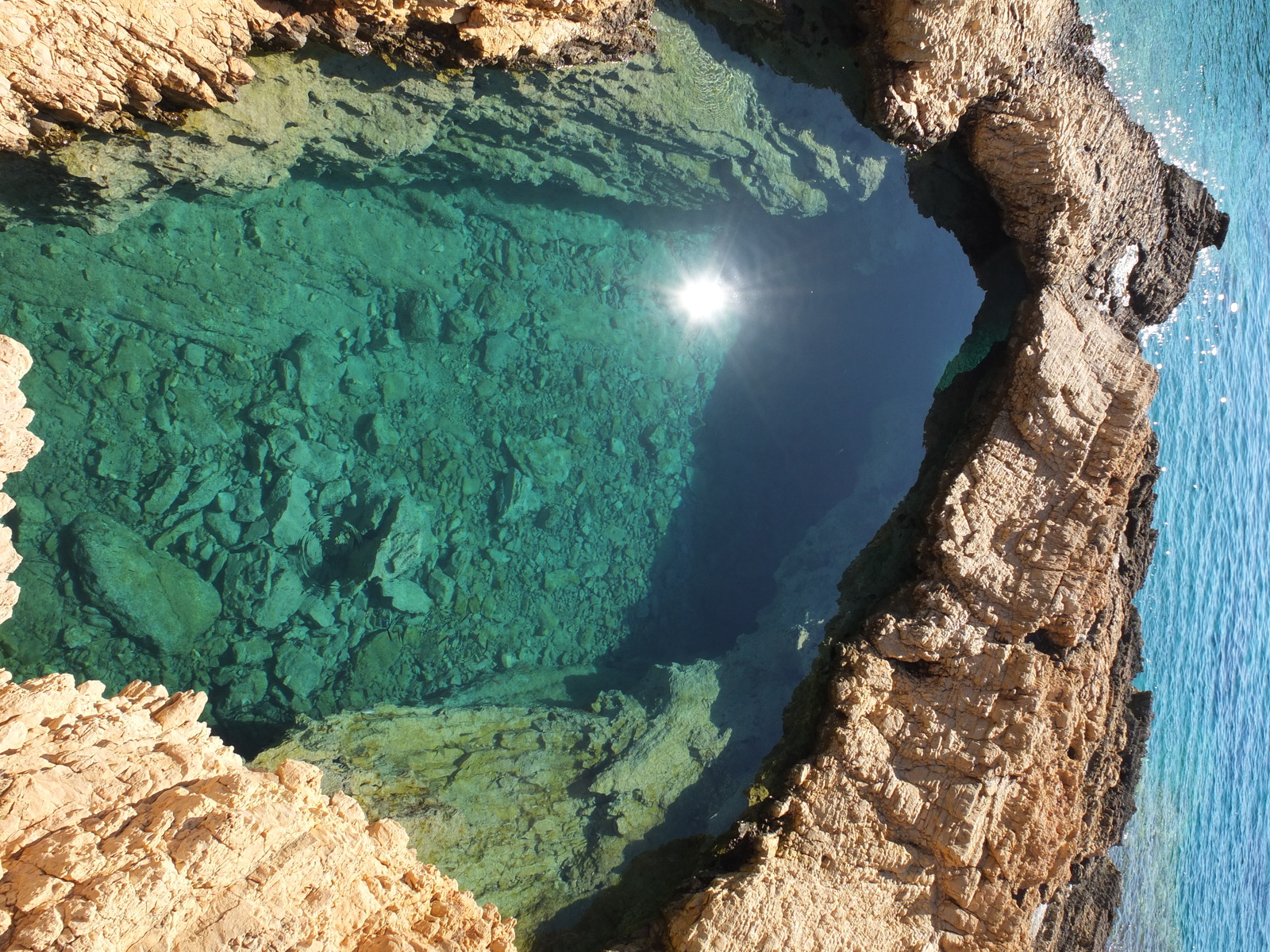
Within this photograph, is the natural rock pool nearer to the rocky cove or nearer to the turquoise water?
the rocky cove

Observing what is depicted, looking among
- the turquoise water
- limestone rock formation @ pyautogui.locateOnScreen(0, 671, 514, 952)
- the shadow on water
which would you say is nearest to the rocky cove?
limestone rock formation @ pyautogui.locateOnScreen(0, 671, 514, 952)

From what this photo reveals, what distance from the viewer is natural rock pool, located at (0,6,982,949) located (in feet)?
9.18

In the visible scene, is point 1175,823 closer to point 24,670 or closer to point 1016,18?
point 1016,18

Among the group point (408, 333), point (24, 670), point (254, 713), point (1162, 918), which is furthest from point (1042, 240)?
point (24, 670)

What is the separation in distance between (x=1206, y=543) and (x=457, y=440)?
4210 millimetres

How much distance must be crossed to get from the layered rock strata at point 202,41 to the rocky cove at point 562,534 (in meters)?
0.02

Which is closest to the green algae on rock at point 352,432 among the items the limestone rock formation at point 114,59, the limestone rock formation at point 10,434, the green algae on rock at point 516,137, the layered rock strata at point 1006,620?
the green algae on rock at point 516,137

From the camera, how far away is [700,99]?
3432mm

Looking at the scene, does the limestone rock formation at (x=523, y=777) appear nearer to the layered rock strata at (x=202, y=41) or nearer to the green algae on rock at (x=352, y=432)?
the green algae on rock at (x=352, y=432)

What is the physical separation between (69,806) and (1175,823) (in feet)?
15.0

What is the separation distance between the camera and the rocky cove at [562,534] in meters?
1.91

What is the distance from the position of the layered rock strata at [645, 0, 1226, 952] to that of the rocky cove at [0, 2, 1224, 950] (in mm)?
12

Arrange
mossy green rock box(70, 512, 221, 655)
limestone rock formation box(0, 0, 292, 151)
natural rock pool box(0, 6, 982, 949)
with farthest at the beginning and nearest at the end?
1. mossy green rock box(70, 512, 221, 655)
2. natural rock pool box(0, 6, 982, 949)
3. limestone rock formation box(0, 0, 292, 151)

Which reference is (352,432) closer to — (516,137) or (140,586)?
(140,586)
